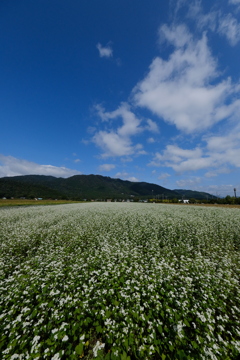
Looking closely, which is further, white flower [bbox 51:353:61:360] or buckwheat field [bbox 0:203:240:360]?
buckwheat field [bbox 0:203:240:360]

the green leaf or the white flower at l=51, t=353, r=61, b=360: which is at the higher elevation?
the white flower at l=51, t=353, r=61, b=360

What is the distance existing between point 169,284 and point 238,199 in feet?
341

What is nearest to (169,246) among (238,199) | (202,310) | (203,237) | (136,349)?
(203,237)

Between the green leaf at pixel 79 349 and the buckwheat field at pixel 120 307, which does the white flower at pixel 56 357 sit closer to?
the buckwheat field at pixel 120 307

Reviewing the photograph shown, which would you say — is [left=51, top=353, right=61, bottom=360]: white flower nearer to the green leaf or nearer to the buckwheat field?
the buckwheat field

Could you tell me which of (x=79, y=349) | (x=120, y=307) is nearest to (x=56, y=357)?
(x=79, y=349)

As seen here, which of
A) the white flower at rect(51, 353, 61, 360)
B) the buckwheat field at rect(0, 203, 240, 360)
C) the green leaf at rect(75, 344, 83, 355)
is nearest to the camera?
the white flower at rect(51, 353, 61, 360)

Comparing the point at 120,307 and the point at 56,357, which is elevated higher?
the point at 120,307

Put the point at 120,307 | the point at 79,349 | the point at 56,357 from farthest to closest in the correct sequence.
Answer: the point at 120,307 < the point at 79,349 < the point at 56,357

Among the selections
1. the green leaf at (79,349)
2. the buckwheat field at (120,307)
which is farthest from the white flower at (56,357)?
the green leaf at (79,349)

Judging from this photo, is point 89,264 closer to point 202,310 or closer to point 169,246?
point 202,310

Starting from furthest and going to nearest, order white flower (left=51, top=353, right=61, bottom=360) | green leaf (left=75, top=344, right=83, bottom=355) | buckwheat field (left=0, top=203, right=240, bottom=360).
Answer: buckwheat field (left=0, top=203, right=240, bottom=360) < green leaf (left=75, top=344, right=83, bottom=355) < white flower (left=51, top=353, right=61, bottom=360)

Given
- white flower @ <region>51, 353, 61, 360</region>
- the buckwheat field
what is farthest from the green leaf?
white flower @ <region>51, 353, 61, 360</region>

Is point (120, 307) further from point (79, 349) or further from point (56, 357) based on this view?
point (56, 357)
